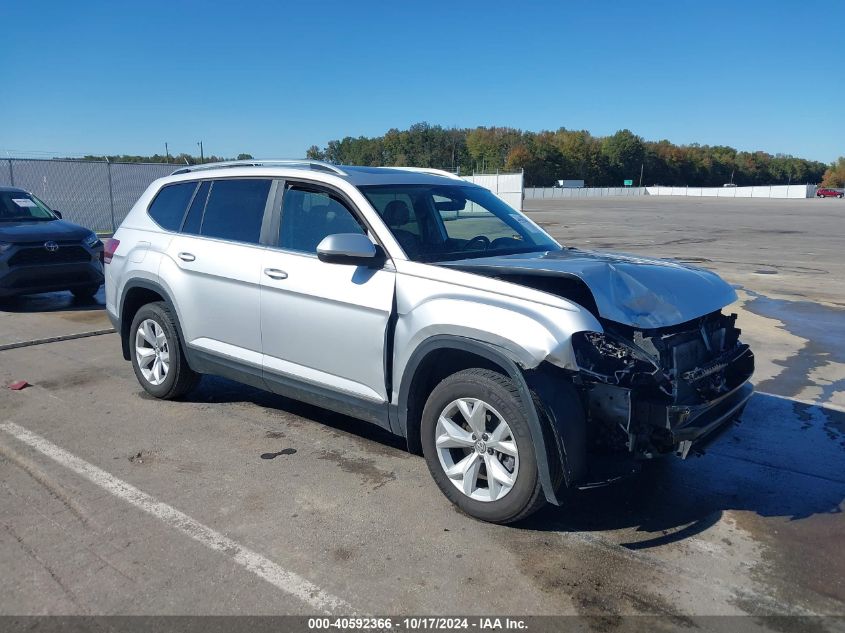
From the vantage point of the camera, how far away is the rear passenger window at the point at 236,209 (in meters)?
5.10

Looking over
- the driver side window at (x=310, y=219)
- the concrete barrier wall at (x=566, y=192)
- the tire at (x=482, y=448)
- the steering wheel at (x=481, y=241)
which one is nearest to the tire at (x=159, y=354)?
the driver side window at (x=310, y=219)

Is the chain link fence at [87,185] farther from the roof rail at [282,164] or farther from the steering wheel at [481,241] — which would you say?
the steering wheel at [481,241]

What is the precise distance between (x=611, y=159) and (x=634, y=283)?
14481 centimetres

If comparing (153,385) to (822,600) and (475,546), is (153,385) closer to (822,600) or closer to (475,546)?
(475,546)

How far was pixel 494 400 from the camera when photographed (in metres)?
3.64

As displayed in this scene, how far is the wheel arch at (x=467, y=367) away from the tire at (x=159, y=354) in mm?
2387

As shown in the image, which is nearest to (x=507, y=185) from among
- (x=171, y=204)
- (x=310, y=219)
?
(x=171, y=204)

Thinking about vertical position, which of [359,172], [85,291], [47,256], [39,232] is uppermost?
[359,172]

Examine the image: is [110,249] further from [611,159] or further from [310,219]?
[611,159]

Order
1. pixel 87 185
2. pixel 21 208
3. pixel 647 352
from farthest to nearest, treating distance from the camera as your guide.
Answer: pixel 87 185, pixel 21 208, pixel 647 352

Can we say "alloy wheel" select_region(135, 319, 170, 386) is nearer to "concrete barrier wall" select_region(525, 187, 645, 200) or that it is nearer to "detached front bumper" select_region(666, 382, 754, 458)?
"detached front bumper" select_region(666, 382, 754, 458)

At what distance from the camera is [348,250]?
4.16 m

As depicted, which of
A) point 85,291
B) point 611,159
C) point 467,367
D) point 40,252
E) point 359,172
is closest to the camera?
point 467,367

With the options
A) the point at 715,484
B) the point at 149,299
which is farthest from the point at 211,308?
the point at 715,484
